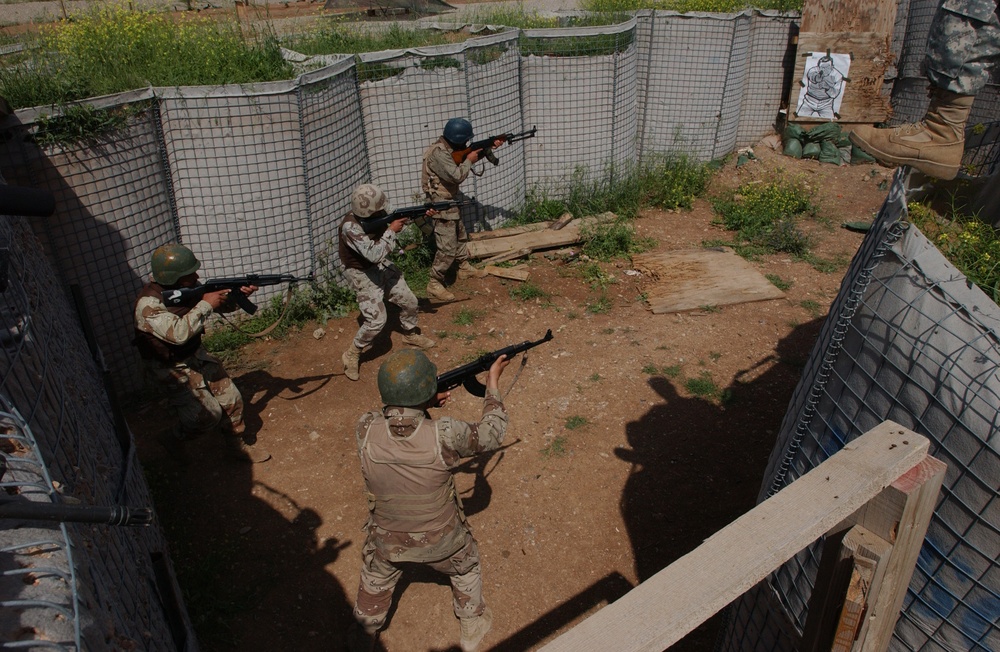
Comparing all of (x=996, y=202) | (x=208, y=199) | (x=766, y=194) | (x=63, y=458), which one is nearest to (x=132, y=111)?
(x=208, y=199)

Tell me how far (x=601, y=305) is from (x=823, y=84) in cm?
697

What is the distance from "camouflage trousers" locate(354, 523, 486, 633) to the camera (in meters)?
3.92

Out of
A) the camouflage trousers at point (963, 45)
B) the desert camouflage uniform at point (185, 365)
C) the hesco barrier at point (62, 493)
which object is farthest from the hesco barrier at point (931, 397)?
the desert camouflage uniform at point (185, 365)

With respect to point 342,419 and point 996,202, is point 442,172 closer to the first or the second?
point 342,419

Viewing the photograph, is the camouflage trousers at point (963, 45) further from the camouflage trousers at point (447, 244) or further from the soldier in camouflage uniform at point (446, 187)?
the camouflage trousers at point (447, 244)

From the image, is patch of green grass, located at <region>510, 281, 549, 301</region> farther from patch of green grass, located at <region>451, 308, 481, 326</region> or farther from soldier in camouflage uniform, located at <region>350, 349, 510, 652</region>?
soldier in camouflage uniform, located at <region>350, 349, 510, 652</region>

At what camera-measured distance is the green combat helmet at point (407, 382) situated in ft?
12.0

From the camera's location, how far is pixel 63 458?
2607 mm

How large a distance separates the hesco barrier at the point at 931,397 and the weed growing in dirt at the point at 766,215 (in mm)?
6741

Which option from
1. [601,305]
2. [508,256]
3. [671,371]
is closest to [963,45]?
[671,371]

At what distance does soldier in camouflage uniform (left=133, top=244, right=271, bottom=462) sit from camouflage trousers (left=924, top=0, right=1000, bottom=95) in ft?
17.6

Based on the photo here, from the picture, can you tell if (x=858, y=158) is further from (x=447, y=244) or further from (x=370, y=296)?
(x=370, y=296)

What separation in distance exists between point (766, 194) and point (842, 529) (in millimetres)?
9233

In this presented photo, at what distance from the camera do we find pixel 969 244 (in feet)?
12.8
